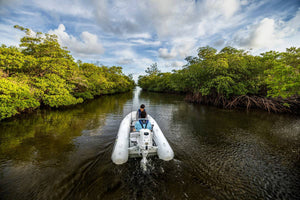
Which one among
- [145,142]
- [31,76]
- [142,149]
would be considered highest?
[31,76]

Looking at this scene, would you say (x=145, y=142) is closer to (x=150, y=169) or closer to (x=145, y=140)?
(x=145, y=140)

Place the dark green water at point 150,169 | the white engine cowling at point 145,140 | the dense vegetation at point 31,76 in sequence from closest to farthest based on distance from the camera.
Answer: the dark green water at point 150,169 → the white engine cowling at point 145,140 → the dense vegetation at point 31,76

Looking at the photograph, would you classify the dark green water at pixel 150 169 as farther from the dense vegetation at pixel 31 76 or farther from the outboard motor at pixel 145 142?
the dense vegetation at pixel 31 76

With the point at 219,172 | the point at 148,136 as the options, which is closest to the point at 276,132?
the point at 219,172

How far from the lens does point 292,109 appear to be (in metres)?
12.5

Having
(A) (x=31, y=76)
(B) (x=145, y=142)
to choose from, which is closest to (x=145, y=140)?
(B) (x=145, y=142)

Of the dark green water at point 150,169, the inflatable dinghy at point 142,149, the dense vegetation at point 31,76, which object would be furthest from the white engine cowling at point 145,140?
the dense vegetation at point 31,76

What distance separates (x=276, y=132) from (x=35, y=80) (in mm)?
17736

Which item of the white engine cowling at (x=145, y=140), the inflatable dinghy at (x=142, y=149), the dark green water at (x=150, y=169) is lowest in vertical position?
Answer: the dark green water at (x=150, y=169)

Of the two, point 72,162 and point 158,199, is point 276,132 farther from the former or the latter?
point 72,162

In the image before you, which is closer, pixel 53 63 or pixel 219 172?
pixel 219 172

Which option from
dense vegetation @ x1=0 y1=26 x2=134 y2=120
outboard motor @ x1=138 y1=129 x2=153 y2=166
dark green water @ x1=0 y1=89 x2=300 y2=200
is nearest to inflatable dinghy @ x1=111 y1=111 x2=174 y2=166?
outboard motor @ x1=138 y1=129 x2=153 y2=166

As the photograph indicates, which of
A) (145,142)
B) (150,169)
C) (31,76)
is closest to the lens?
(145,142)

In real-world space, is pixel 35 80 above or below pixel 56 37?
below
